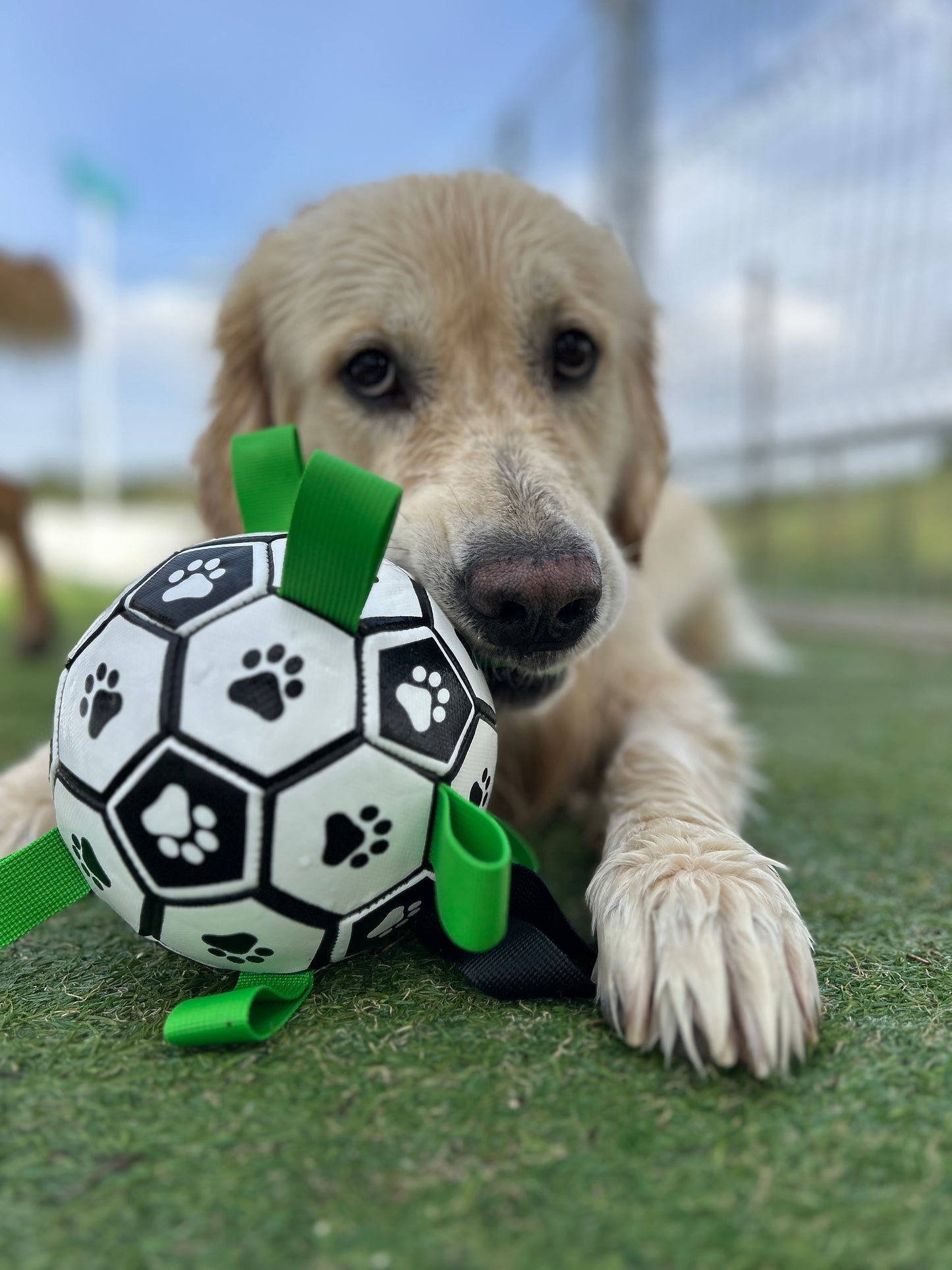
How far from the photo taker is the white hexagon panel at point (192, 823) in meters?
0.93

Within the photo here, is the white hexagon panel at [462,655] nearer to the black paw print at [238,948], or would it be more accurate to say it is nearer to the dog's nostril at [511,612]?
the dog's nostril at [511,612]

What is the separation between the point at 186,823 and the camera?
0.93 m

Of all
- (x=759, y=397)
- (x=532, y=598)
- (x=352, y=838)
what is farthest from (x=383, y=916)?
(x=759, y=397)

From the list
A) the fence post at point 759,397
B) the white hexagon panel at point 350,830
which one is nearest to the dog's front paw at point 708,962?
the white hexagon panel at point 350,830

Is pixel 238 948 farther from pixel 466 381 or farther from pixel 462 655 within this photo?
pixel 466 381

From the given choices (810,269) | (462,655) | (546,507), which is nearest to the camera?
(462,655)

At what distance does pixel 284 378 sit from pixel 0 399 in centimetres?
493

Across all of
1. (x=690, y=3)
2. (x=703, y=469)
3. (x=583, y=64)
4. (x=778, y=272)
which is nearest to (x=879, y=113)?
(x=778, y=272)

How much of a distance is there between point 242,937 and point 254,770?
0.61 feet

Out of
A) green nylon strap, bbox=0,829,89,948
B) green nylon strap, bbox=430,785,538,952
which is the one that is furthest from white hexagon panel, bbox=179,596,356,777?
green nylon strap, bbox=0,829,89,948

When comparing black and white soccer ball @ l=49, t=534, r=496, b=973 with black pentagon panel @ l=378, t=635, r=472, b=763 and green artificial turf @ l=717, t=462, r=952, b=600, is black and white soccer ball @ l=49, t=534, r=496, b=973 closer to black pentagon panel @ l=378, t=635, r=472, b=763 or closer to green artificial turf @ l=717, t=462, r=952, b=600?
black pentagon panel @ l=378, t=635, r=472, b=763

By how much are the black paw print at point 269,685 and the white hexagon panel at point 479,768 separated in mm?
213

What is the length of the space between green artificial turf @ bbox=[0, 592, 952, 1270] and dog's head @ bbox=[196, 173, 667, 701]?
1.78ft

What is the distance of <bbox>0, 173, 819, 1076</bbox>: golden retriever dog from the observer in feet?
3.31
